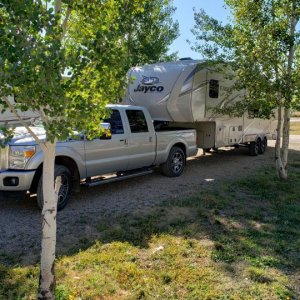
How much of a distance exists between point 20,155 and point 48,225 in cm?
330

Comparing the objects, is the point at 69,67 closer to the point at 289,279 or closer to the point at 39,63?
the point at 39,63

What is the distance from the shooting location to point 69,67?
3051 millimetres

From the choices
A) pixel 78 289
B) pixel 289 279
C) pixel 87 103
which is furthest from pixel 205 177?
pixel 87 103

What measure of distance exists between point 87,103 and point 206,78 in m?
8.23

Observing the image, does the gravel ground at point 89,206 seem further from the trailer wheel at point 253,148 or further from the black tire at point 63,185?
the trailer wheel at point 253,148

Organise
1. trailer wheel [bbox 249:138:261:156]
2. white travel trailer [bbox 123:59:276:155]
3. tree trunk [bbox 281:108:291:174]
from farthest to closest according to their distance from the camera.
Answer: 1. trailer wheel [bbox 249:138:261:156]
2. white travel trailer [bbox 123:59:276:155]
3. tree trunk [bbox 281:108:291:174]

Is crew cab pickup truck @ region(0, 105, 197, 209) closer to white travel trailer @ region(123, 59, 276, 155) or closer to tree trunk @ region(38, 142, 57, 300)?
white travel trailer @ region(123, 59, 276, 155)

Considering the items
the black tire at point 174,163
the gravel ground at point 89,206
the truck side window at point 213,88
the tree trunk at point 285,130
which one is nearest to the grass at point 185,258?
the gravel ground at point 89,206

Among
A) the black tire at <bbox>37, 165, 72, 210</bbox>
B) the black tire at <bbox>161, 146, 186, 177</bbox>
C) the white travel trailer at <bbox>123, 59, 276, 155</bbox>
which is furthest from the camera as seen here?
the white travel trailer at <bbox>123, 59, 276, 155</bbox>

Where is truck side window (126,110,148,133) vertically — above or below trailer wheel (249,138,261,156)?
above

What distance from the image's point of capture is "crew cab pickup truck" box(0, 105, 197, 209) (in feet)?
21.5

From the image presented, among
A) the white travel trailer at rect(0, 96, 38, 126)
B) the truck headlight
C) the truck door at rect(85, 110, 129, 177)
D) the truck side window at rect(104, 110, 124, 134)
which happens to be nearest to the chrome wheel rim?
the truck door at rect(85, 110, 129, 177)

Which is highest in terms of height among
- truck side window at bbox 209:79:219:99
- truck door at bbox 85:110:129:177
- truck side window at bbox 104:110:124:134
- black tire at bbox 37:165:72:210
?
truck side window at bbox 209:79:219:99

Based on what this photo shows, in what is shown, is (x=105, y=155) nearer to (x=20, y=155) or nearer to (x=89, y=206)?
(x=89, y=206)
